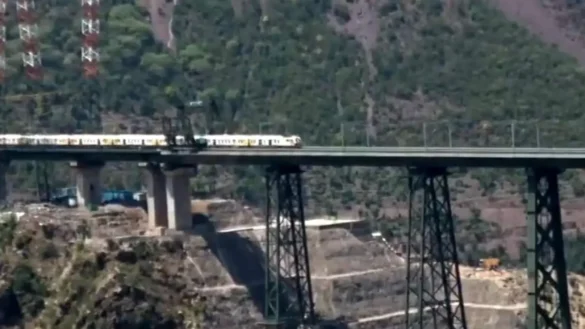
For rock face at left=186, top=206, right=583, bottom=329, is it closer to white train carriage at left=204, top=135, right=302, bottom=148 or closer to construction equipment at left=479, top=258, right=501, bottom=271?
white train carriage at left=204, top=135, right=302, bottom=148

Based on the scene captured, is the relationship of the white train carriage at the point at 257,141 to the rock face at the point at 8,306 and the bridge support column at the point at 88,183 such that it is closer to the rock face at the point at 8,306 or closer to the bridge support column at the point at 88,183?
the bridge support column at the point at 88,183

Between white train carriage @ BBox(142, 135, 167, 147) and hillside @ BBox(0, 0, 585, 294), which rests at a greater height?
hillside @ BBox(0, 0, 585, 294)

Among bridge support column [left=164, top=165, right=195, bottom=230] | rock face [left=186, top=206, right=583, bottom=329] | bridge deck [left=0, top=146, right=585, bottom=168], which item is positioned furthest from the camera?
bridge support column [left=164, top=165, right=195, bottom=230]

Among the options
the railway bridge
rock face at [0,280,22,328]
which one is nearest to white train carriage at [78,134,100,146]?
the railway bridge

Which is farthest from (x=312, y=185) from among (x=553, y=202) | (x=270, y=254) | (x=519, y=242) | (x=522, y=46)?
(x=553, y=202)

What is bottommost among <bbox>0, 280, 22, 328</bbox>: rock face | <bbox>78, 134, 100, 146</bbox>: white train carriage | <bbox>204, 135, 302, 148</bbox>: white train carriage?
<bbox>0, 280, 22, 328</bbox>: rock face

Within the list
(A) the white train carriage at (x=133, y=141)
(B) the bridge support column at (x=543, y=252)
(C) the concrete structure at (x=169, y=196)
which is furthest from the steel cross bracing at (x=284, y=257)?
(B) the bridge support column at (x=543, y=252)

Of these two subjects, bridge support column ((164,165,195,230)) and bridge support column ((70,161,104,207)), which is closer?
bridge support column ((164,165,195,230))

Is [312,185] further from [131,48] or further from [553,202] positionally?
[553,202]
